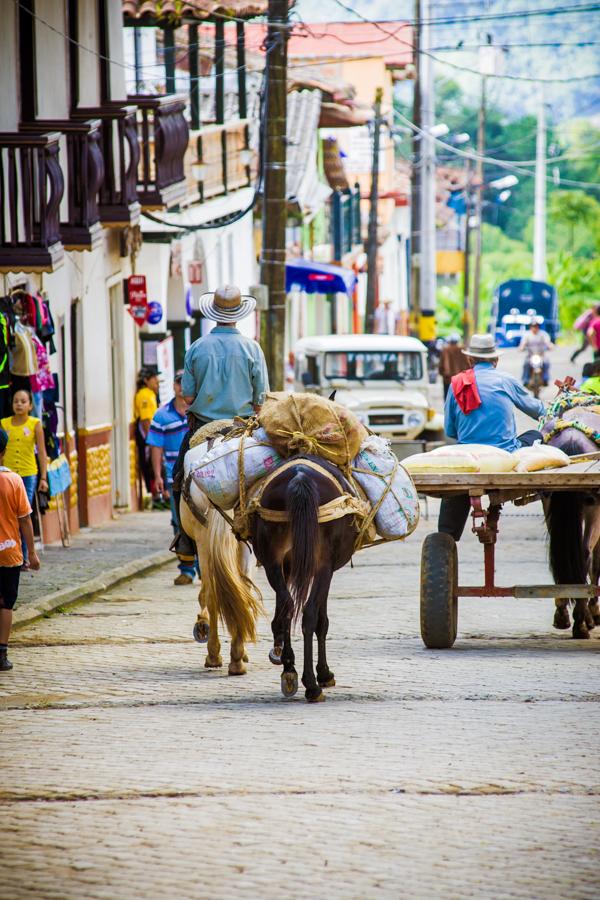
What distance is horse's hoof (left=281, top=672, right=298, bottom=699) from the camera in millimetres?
9461

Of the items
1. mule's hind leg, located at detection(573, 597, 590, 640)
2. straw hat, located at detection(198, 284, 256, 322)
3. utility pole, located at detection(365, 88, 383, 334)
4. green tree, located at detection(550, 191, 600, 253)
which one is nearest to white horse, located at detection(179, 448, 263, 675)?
straw hat, located at detection(198, 284, 256, 322)

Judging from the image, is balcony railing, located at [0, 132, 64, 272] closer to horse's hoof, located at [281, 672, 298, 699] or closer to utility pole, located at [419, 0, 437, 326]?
horse's hoof, located at [281, 672, 298, 699]

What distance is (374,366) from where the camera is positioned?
27.0 metres

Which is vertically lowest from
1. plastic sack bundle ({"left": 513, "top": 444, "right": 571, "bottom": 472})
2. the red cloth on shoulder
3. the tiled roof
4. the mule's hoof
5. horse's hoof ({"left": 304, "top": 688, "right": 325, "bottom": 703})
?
the mule's hoof

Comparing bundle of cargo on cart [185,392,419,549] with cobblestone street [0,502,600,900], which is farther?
bundle of cargo on cart [185,392,419,549]

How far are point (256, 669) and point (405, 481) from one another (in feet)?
5.48

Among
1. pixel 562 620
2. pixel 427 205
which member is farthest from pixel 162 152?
pixel 427 205

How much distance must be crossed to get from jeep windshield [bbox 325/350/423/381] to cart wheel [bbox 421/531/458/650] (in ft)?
51.0

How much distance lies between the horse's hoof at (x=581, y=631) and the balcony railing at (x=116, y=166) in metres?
10.5

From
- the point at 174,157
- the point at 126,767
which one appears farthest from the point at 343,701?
the point at 174,157

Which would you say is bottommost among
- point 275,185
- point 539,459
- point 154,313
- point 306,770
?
point 154,313

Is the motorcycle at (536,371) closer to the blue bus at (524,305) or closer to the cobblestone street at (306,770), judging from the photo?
the blue bus at (524,305)

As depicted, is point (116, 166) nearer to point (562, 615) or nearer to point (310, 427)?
point (562, 615)

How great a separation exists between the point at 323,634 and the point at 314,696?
34 cm
